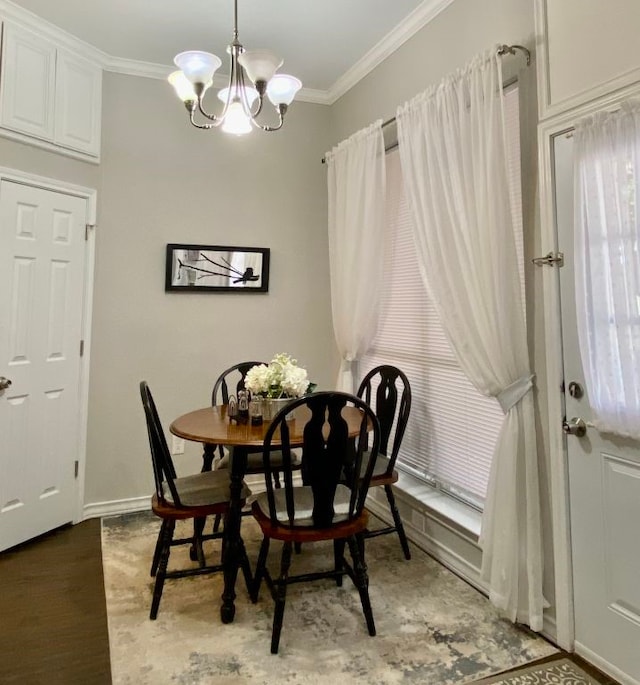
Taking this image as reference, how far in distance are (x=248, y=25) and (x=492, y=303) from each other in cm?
223

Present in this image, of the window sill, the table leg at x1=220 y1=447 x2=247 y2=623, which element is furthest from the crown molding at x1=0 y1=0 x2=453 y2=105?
the window sill

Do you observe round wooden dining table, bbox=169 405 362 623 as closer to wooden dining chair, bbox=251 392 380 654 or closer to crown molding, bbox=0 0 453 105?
wooden dining chair, bbox=251 392 380 654

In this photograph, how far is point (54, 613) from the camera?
87.8 inches

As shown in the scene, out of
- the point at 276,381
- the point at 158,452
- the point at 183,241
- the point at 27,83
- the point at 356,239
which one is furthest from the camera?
the point at 183,241

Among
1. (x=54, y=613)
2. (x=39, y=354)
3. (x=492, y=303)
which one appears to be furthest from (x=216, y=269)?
(x=54, y=613)

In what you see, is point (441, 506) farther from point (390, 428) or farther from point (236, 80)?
point (236, 80)

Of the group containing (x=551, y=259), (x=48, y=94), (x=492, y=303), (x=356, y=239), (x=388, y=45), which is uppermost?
(x=388, y=45)

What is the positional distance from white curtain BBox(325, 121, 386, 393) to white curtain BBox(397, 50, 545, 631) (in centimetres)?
73

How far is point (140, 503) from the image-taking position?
3447 millimetres

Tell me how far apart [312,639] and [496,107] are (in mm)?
2388

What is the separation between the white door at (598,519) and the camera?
5.73 ft

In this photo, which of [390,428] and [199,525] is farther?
[390,428]

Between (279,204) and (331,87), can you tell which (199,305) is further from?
(331,87)

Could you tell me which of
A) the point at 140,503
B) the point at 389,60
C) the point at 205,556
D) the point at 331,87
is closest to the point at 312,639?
the point at 205,556
